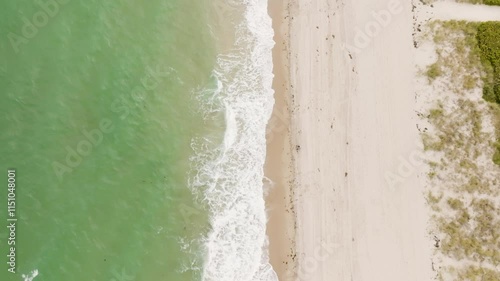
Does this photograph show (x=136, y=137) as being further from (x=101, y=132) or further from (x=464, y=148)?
(x=464, y=148)

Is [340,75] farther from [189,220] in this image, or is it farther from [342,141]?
[189,220]

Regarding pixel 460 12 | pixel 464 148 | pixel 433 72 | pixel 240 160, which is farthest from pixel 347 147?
pixel 460 12

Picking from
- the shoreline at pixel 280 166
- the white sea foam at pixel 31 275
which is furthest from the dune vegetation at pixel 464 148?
the white sea foam at pixel 31 275

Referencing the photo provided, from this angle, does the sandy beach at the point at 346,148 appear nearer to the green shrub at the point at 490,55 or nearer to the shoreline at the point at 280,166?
the shoreline at the point at 280,166

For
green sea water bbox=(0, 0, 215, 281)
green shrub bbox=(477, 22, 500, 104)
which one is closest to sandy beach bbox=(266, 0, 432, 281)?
green shrub bbox=(477, 22, 500, 104)

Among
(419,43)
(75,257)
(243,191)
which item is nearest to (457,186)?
(419,43)

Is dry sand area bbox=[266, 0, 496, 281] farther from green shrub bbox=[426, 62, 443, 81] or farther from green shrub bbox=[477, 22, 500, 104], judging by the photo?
green shrub bbox=[477, 22, 500, 104]
